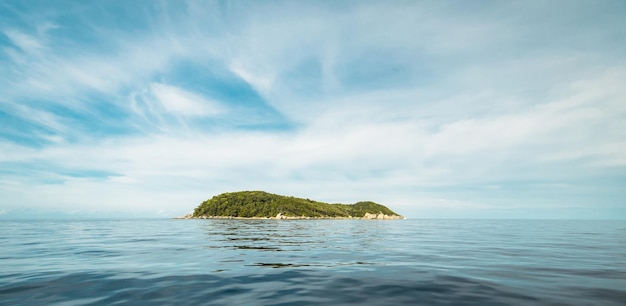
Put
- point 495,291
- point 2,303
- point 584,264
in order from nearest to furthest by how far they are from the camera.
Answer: point 2,303 → point 495,291 → point 584,264

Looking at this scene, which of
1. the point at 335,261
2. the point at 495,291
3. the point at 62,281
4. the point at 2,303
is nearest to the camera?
the point at 2,303

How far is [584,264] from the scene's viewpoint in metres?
13.2

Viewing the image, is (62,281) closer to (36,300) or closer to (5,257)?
(36,300)

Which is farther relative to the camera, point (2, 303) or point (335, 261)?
point (335, 261)

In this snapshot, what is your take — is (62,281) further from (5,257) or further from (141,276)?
(5,257)

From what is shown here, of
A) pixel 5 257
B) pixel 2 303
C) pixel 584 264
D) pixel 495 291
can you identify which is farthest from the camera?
pixel 5 257

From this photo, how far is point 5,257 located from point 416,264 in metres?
21.2

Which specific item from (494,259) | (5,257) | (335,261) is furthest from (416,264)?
(5,257)

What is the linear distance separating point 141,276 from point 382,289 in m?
8.66

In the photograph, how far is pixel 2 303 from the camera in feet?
25.0

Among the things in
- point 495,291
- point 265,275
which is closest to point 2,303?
point 265,275

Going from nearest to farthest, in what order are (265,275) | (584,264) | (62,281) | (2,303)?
1. (2,303)
2. (62,281)
3. (265,275)
4. (584,264)

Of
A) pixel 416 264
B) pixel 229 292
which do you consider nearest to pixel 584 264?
pixel 416 264

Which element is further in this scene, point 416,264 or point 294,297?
point 416,264
